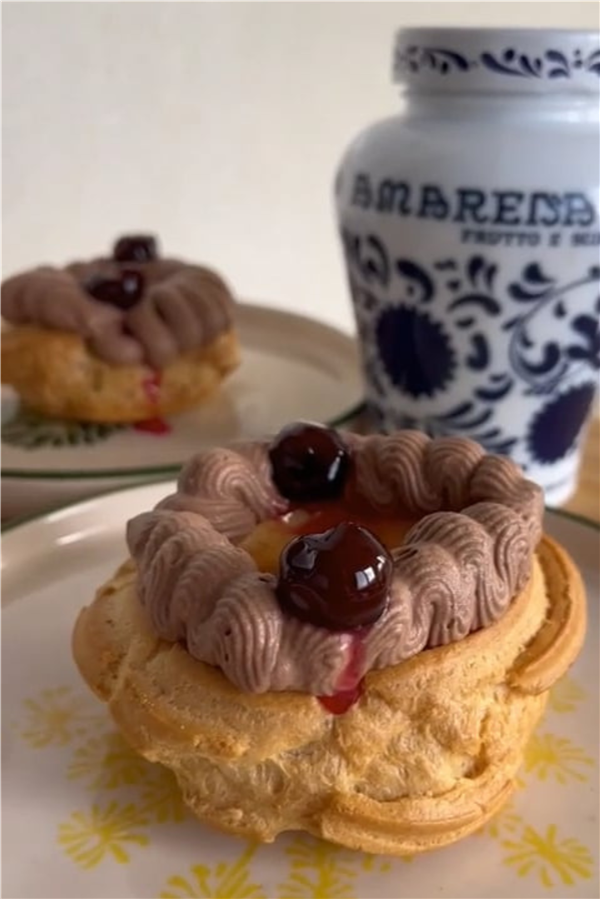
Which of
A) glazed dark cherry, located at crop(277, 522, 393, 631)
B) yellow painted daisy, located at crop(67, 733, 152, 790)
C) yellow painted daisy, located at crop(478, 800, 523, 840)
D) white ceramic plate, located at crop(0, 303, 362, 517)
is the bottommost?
white ceramic plate, located at crop(0, 303, 362, 517)

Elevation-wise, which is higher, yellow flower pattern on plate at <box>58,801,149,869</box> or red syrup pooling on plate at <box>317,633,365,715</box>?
red syrup pooling on plate at <box>317,633,365,715</box>

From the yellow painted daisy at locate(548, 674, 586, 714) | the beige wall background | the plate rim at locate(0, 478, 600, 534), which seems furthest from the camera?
the beige wall background

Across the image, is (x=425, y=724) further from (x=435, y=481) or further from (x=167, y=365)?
(x=167, y=365)

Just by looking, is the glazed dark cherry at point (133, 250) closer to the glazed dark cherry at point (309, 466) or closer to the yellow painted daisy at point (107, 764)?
the glazed dark cherry at point (309, 466)

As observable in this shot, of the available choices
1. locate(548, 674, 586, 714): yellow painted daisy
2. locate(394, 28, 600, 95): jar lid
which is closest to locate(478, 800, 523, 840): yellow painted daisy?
locate(548, 674, 586, 714): yellow painted daisy

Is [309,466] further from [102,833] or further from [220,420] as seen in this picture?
[220,420]

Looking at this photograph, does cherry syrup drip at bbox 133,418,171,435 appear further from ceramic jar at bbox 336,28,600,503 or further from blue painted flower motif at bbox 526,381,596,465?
blue painted flower motif at bbox 526,381,596,465
